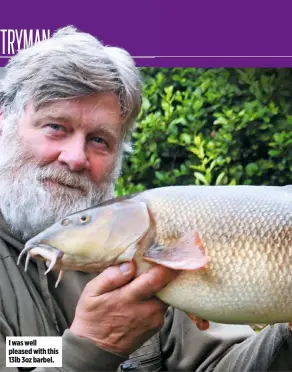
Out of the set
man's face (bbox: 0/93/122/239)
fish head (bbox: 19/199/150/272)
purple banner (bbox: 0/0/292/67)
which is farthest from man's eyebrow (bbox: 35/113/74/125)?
fish head (bbox: 19/199/150/272)

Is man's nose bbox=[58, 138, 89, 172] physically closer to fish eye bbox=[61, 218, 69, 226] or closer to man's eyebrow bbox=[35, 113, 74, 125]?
A: man's eyebrow bbox=[35, 113, 74, 125]

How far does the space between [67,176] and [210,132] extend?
355 millimetres

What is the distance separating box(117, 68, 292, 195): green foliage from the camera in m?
1.42

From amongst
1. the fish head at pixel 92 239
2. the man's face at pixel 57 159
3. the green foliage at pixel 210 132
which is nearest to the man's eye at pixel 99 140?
the man's face at pixel 57 159

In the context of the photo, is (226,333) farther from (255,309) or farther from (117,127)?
(117,127)

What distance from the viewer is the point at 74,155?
1.28 m

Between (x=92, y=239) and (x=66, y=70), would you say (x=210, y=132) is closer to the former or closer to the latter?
(x=66, y=70)

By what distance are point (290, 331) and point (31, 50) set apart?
70 centimetres

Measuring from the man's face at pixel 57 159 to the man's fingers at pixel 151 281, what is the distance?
299 millimetres

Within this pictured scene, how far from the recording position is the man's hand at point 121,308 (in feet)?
3.37

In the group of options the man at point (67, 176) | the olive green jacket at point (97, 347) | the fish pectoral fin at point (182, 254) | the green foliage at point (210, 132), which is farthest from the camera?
the green foliage at point (210, 132)

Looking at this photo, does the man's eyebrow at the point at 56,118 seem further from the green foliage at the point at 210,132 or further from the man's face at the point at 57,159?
the green foliage at the point at 210,132

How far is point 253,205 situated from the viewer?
105 centimetres

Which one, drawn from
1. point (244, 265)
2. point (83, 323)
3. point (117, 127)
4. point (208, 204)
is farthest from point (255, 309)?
point (117, 127)
